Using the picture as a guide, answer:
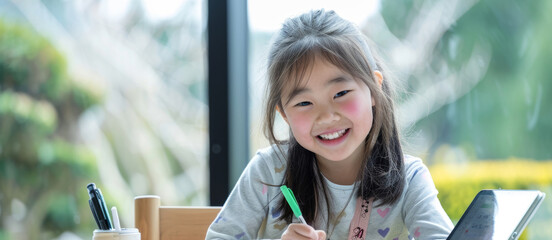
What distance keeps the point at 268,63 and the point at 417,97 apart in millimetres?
687

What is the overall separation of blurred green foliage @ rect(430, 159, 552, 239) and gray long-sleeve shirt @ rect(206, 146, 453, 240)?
0.54 meters

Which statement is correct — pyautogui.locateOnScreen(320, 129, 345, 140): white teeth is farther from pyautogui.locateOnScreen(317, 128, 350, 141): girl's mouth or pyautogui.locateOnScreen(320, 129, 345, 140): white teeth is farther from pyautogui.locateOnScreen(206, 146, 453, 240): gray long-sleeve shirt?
pyautogui.locateOnScreen(206, 146, 453, 240): gray long-sleeve shirt

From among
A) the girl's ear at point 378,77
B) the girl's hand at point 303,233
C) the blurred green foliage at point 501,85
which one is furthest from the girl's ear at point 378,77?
the blurred green foliage at point 501,85

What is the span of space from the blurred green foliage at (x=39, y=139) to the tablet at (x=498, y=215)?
140 cm

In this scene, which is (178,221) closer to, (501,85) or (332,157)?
(332,157)

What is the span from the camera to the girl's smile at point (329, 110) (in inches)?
42.3

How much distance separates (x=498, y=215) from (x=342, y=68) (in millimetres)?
373

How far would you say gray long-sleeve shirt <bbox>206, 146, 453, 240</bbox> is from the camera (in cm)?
A: 111

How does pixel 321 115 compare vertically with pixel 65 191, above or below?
above

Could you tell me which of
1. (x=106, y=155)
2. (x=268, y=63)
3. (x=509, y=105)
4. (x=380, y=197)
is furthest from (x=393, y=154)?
(x=106, y=155)

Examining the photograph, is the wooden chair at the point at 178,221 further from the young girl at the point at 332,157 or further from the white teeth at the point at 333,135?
the white teeth at the point at 333,135

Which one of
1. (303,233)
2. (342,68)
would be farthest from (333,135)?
(303,233)

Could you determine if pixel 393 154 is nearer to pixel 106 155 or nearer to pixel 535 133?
pixel 535 133

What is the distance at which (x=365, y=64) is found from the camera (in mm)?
1122
